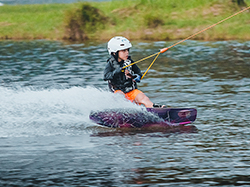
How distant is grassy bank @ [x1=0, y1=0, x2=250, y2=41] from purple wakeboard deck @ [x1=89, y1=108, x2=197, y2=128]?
1822 centimetres

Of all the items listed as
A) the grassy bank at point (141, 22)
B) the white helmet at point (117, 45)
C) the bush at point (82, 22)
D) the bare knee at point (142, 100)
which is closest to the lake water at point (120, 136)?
the bare knee at point (142, 100)

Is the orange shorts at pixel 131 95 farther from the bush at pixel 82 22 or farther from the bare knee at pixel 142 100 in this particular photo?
the bush at pixel 82 22

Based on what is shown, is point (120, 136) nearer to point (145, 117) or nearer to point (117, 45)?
point (145, 117)

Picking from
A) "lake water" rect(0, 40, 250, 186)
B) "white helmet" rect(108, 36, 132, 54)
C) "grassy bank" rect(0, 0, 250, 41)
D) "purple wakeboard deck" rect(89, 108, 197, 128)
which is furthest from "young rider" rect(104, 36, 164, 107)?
"grassy bank" rect(0, 0, 250, 41)

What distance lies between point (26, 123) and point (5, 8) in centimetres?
3849

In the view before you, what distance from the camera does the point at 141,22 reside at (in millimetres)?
31094

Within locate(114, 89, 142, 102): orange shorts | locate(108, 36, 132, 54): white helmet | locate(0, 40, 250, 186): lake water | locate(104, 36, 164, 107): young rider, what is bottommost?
locate(0, 40, 250, 186): lake water

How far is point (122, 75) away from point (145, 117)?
1037 millimetres

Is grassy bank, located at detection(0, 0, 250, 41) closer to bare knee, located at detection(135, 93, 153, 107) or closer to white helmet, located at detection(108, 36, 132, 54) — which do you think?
white helmet, located at detection(108, 36, 132, 54)

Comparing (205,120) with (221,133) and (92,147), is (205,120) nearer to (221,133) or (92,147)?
(221,133)

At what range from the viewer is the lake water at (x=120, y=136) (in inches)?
250

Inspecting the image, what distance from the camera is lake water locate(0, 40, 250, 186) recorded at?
6.34 meters

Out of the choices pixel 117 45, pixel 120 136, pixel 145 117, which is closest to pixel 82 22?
pixel 117 45

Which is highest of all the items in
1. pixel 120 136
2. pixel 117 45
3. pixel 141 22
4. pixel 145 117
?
pixel 141 22
